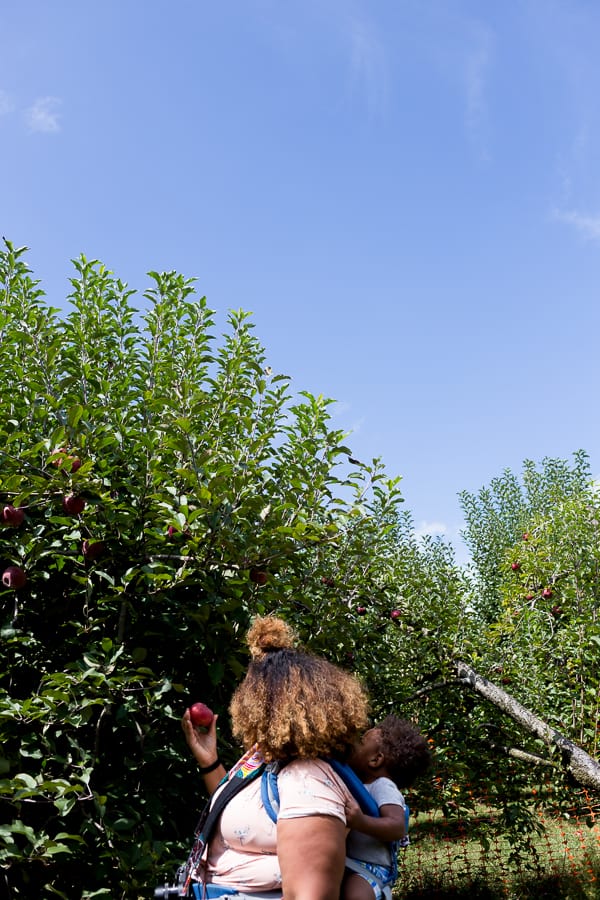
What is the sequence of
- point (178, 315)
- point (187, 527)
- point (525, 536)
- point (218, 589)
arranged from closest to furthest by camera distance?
point (187, 527), point (218, 589), point (178, 315), point (525, 536)

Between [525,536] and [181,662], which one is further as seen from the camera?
[525,536]

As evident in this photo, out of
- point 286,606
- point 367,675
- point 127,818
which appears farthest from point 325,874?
point 367,675

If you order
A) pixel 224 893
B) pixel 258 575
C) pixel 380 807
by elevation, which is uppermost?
pixel 258 575

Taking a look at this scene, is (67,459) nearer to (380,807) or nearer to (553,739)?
(380,807)

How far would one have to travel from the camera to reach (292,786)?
165 cm

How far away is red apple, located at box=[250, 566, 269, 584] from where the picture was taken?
11.0ft

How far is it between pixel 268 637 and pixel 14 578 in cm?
137

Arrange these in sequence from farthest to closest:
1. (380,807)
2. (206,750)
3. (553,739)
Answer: (553,739) < (380,807) < (206,750)

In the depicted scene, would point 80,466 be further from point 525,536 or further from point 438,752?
point 525,536

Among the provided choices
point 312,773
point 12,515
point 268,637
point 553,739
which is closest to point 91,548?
point 12,515

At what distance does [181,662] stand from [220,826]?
164 centimetres

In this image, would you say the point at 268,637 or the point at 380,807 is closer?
the point at 268,637

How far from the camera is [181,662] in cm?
339

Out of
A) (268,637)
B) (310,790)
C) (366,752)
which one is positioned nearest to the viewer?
(310,790)
